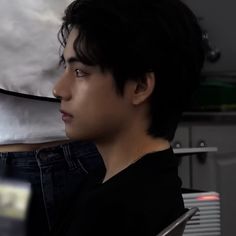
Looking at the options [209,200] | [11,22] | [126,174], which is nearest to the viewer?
[126,174]

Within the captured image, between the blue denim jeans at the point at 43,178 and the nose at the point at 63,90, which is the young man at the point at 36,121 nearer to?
the blue denim jeans at the point at 43,178

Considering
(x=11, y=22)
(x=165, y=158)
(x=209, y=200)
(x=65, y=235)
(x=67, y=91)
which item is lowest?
(x=209, y=200)

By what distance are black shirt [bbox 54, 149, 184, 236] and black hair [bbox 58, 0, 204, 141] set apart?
0.23 feet

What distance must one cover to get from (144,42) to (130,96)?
8cm

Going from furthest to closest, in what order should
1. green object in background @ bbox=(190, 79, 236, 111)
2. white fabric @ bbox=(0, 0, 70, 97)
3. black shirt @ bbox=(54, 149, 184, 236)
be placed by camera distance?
green object in background @ bbox=(190, 79, 236, 111) → white fabric @ bbox=(0, 0, 70, 97) → black shirt @ bbox=(54, 149, 184, 236)

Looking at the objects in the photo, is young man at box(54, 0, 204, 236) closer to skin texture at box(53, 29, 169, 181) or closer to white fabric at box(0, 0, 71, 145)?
skin texture at box(53, 29, 169, 181)

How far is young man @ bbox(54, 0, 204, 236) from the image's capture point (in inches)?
28.3

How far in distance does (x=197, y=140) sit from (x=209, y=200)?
20.3 inches

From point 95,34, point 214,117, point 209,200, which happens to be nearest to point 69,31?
point 95,34

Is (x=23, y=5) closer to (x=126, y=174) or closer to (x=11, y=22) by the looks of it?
(x=11, y=22)

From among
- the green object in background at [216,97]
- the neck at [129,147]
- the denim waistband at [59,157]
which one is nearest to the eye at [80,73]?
the neck at [129,147]

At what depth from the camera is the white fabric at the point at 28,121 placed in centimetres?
96

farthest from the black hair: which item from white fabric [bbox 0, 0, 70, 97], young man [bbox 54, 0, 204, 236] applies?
white fabric [bbox 0, 0, 70, 97]

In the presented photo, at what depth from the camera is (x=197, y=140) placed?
2074 mm
